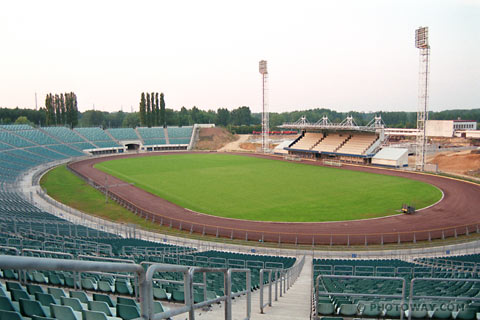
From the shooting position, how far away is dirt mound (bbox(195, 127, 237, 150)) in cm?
10544

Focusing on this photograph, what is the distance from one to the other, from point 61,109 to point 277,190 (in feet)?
268

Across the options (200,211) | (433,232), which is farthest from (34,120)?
(433,232)

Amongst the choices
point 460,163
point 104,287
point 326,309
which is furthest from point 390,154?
point 104,287

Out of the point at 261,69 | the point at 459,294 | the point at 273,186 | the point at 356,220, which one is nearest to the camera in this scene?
the point at 459,294

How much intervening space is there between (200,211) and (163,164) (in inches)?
1459

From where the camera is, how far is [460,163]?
6762 centimetres

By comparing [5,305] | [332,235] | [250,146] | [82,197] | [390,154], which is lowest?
[332,235]

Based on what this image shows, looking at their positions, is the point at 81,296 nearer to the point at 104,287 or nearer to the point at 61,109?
the point at 104,287

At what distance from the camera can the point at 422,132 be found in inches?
2333

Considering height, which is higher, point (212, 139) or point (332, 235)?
point (212, 139)

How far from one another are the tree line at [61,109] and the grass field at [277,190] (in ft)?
137

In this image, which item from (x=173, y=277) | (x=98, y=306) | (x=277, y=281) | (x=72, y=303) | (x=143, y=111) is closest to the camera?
(x=98, y=306)

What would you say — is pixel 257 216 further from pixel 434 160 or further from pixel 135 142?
pixel 135 142

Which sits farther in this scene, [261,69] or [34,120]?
[34,120]
